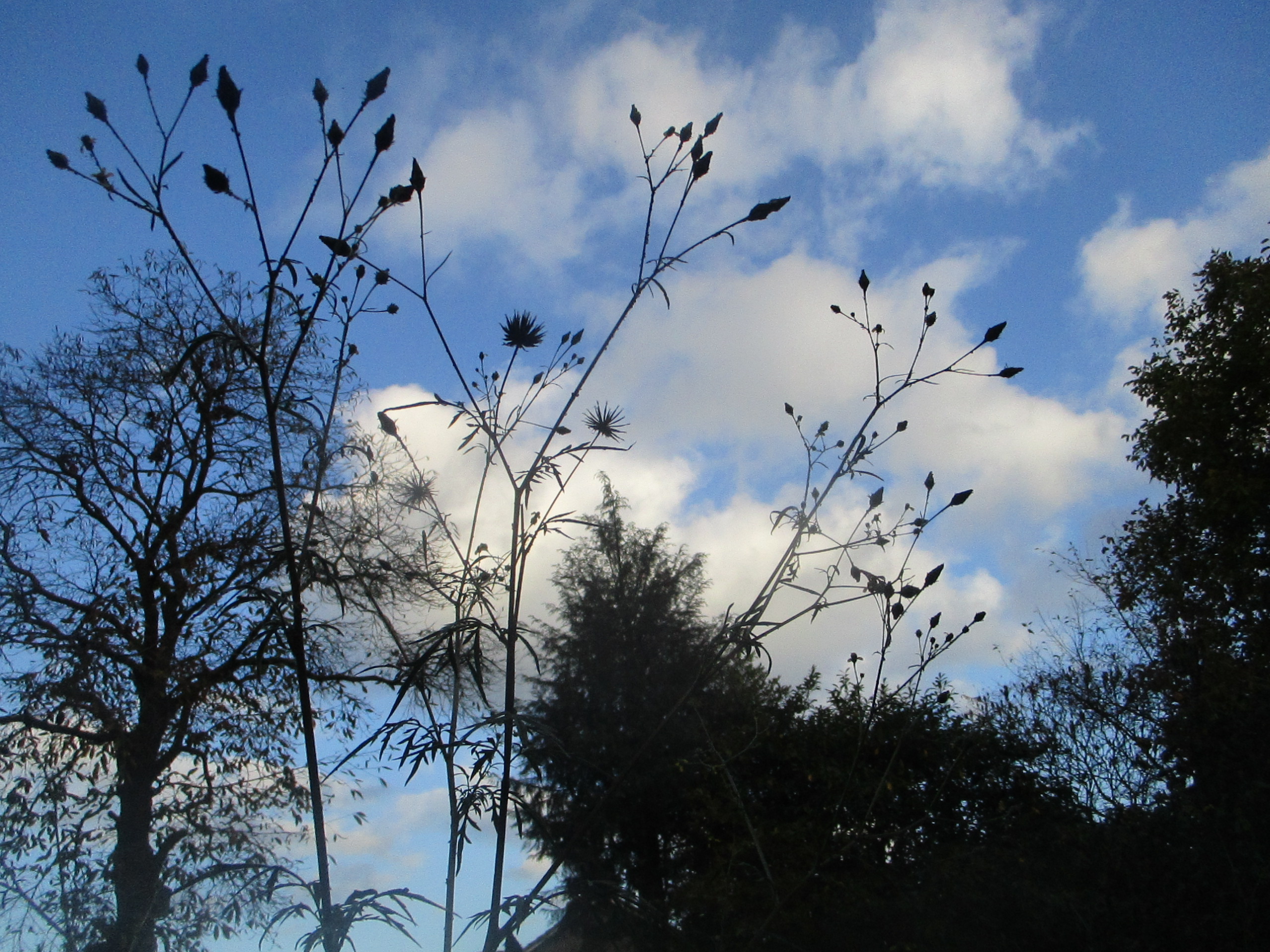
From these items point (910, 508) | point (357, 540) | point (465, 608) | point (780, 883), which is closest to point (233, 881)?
point (465, 608)

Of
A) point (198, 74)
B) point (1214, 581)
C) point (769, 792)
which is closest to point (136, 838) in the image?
point (769, 792)

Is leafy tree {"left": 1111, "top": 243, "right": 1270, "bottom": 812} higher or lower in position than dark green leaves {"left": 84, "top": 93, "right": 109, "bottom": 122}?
higher

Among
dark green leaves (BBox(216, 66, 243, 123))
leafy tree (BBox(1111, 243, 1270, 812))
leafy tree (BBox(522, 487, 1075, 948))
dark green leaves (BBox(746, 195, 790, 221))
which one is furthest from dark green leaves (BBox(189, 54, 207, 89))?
leafy tree (BBox(1111, 243, 1270, 812))

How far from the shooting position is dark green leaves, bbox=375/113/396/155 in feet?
4.55

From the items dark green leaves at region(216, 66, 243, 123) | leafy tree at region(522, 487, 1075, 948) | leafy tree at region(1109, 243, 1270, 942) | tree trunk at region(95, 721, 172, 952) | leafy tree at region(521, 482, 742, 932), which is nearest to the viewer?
dark green leaves at region(216, 66, 243, 123)

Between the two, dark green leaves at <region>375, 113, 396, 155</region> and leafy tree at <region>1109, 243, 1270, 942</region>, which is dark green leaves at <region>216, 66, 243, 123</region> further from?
leafy tree at <region>1109, 243, 1270, 942</region>

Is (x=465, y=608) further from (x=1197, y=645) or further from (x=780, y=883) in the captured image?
(x=1197, y=645)

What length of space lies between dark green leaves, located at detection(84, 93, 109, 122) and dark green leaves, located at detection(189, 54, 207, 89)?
16 cm

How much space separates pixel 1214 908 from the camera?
6.78 metres

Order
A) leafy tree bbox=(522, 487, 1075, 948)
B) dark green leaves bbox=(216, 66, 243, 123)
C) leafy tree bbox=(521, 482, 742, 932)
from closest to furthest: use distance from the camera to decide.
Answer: dark green leaves bbox=(216, 66, 243, 123)
leafy tree bbox=(522, 487, 1075, 948)
leafy tree bbox=(521, 482, 742, 932)

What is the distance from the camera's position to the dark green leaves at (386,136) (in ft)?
4.55

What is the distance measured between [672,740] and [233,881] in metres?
11.7

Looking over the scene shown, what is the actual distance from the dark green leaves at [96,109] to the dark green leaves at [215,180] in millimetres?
209

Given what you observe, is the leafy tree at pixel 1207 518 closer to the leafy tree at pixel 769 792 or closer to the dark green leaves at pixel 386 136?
the leafy tree at pixel 769 792
